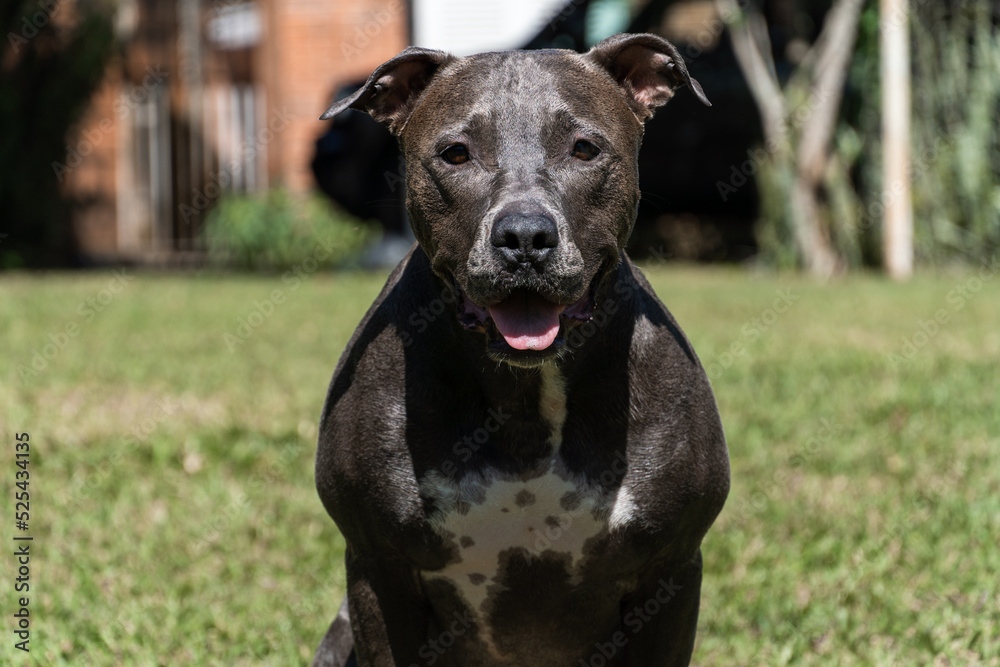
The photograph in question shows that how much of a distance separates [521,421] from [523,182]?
0.48 m

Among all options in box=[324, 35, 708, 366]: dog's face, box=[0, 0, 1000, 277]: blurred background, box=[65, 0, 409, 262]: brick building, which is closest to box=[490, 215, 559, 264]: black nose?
box=[324, 35, 708, 366]: dog's face

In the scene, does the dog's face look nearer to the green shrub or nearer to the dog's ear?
the dog's ear

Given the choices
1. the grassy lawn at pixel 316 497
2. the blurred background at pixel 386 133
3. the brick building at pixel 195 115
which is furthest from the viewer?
the brick building at pixel 195 115

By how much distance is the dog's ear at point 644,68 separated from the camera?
2.38 m

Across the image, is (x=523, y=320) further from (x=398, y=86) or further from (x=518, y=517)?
(x=398, y=86)

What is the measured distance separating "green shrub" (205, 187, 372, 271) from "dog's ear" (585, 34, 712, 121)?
33.7 feet

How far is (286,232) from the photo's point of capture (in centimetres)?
1287

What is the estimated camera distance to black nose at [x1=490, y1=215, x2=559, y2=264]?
2.00 m

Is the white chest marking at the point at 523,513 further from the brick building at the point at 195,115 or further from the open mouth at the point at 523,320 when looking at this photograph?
the brick building at the point at 195,115

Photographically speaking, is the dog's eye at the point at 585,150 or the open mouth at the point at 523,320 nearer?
the open mouth at the point at 523,320

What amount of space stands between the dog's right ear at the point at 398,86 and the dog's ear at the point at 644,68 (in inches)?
13.1

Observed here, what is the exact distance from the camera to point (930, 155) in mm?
11656

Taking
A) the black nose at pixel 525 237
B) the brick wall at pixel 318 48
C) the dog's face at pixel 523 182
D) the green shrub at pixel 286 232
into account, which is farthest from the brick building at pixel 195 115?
the black nose at pixel 525 237

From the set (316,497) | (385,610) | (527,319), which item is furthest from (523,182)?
(316,497)
